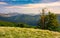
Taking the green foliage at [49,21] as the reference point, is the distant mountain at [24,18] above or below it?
above

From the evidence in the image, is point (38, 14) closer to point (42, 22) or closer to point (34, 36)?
point (42, 22)

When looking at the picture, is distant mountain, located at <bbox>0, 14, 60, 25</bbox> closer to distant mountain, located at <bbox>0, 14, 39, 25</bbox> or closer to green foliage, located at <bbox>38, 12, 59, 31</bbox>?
distant mountain, located at <bbox>0, 14, 39, 25</bbox>

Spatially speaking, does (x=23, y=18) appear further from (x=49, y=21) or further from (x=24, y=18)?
(x=49, y=21)

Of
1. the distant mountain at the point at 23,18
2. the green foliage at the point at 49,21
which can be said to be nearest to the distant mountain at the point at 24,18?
the distant mountain at the point at 23,18

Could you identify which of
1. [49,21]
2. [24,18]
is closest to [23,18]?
[24,18]

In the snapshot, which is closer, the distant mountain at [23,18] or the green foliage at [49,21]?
the distant mountain at [23,18]

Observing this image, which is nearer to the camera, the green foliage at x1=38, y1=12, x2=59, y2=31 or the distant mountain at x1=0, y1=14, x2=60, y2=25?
the distant mountain at x1=0, y1=14, x2=60, y2=25

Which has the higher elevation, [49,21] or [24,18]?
[24,18]

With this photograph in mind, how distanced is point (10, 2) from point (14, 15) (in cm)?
113

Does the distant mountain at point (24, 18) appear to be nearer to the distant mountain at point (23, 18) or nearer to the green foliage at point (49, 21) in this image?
the distant mountain at point (23, 18)

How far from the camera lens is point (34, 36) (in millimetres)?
9875

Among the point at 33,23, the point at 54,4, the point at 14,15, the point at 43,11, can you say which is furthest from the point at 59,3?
the point at 14,15

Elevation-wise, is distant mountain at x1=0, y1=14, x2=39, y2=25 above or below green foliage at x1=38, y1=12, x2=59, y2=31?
above

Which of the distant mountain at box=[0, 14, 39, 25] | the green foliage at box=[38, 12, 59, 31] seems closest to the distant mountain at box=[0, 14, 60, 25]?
the distant mountain at box=[0, 14, 39, 25]
